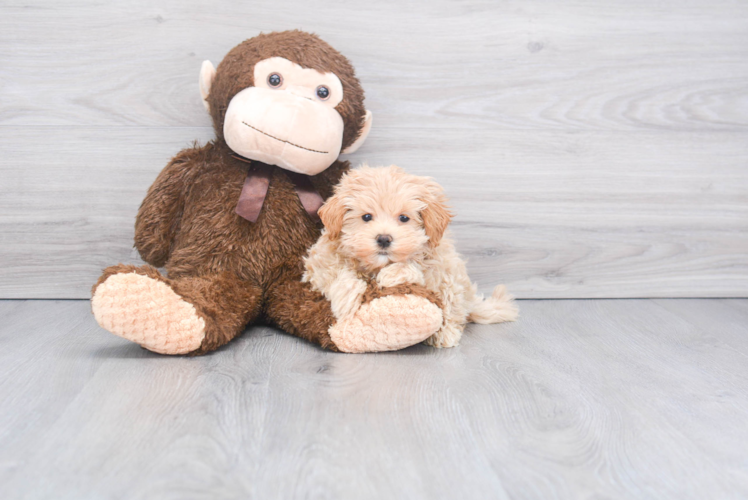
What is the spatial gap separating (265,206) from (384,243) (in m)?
0.26

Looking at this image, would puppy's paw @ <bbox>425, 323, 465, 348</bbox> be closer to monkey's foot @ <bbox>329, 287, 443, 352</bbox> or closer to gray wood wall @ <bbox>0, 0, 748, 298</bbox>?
monkey's foot @ <bbox>329, 287, 443, 352</bbox>

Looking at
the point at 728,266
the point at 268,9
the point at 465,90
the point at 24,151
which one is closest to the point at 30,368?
A: the point at 24,151

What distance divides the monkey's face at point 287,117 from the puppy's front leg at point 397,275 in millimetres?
239

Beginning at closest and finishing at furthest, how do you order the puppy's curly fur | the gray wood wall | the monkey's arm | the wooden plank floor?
the wooden plank floor, the puppy's curly fur, the monkey's arm, the gray wood wall

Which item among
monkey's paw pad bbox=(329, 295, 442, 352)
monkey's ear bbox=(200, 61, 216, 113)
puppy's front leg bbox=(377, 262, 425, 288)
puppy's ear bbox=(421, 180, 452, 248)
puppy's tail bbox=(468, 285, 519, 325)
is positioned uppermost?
monkey's ear bbox=(200, 61, 216, 113)

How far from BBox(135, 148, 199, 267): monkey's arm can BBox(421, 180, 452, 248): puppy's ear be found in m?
0.43

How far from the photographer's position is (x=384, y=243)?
0.88 metres

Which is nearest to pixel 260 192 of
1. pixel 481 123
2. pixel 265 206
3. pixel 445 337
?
pixel 265 206

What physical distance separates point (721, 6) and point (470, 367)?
101cm

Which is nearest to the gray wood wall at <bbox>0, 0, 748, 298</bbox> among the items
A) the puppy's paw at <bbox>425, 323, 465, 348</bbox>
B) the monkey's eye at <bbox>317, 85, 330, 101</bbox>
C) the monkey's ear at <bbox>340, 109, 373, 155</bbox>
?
the monkey's ear at <bbox>340, 109, 373, 155</bbox>

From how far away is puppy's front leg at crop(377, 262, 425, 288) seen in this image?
2.90ft

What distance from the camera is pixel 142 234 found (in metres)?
1.02

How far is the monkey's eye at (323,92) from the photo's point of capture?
3.21ft

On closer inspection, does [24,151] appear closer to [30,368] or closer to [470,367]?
[30,368]
